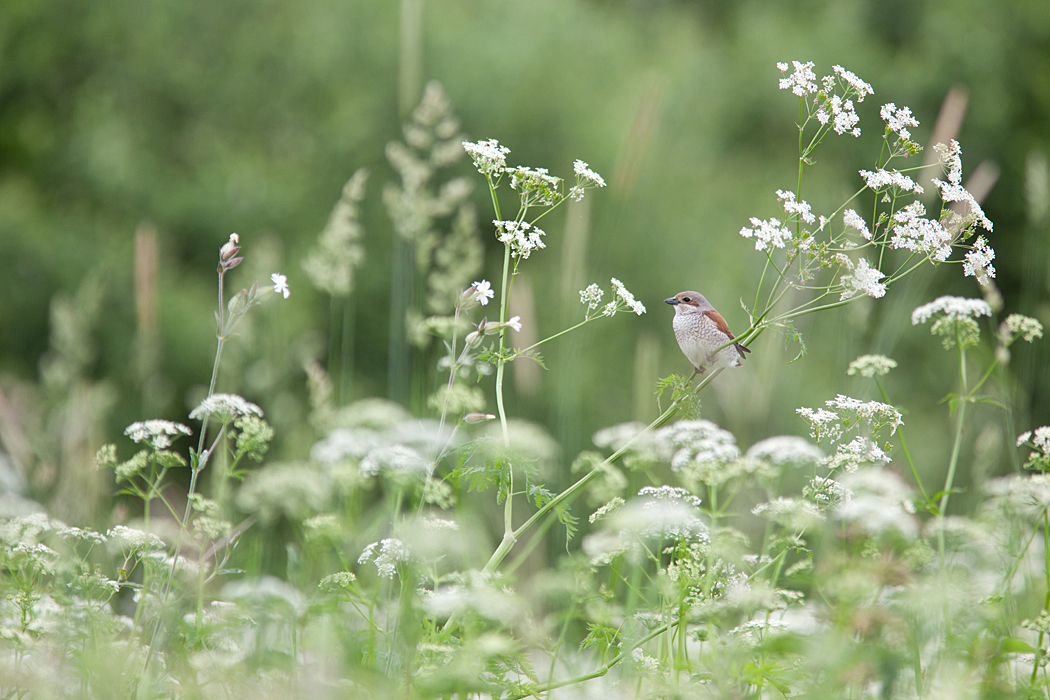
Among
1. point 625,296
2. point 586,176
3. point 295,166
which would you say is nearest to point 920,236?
point 625,296

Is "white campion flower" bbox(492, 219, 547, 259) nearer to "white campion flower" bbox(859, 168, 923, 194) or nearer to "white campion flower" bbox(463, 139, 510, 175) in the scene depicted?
"white campion flower" bbox(463, 139, 510, 175)

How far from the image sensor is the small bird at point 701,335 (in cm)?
304

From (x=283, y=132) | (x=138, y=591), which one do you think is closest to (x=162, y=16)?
(x=283, y=132)

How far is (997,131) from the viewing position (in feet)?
53.8

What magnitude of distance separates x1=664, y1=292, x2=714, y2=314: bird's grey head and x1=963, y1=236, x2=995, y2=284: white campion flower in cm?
138

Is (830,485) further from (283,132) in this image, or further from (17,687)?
(283,132)

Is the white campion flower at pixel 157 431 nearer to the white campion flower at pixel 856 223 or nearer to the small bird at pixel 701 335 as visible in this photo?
the small bird at pixel 701 335

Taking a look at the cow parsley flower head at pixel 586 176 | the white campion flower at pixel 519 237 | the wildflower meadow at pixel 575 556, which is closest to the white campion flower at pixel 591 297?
the wildflower meadow at pixel 575 556

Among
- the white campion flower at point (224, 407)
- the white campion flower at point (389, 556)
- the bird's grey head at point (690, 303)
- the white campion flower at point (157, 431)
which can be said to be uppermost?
the bird's grey head at point (690, 303)

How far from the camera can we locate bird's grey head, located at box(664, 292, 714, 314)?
369 cm

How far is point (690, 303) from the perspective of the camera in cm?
385

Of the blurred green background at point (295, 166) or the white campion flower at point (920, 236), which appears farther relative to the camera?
the blurred green background at point (295, 166)

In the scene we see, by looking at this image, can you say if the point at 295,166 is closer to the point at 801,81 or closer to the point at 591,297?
the point at 591,297

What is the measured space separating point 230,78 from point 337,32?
1.66 metres
